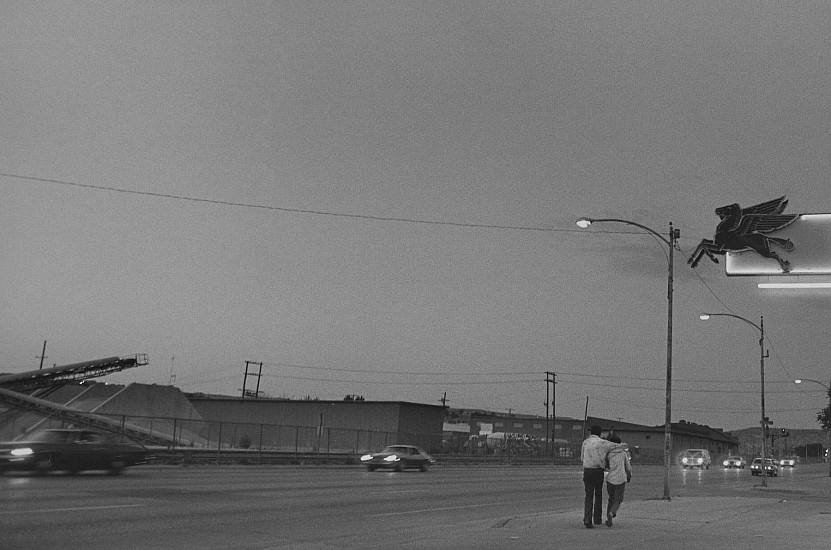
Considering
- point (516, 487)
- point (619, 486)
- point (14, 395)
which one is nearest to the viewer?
point (619, 486)

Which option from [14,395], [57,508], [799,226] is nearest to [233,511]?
[57,508]

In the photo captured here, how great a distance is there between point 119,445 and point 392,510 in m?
12.2

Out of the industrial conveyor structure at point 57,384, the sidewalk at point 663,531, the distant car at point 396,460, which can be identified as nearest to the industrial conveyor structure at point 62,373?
the industrial conveyor structure at point 57,384

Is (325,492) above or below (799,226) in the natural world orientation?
below

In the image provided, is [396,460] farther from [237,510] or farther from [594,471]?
[594,471]

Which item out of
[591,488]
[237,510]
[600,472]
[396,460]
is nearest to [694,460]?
[396,460]

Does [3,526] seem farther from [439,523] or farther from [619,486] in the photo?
[619,486]

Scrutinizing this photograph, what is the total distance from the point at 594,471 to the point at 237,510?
6.78 meters

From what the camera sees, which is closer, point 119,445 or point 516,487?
point 119,445

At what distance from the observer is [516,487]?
29.7 metres

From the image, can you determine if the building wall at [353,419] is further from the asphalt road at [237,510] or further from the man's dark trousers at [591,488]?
the man's dark trousers at [591,488]

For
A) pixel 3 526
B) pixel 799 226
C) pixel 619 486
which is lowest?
pixel 3 526

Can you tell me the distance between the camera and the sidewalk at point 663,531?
494 inches

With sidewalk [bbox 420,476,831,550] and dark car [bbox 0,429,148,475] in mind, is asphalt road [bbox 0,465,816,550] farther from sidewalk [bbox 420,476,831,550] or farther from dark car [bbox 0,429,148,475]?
sidewalk [bbox 420,476,831,550]
